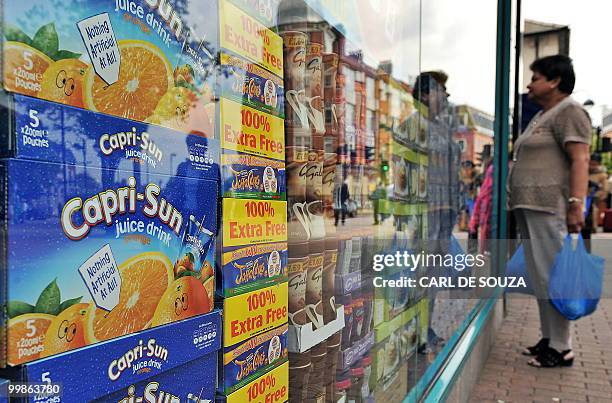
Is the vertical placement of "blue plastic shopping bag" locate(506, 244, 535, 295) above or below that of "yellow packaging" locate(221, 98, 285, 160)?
below

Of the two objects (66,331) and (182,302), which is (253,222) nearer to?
(182,302)

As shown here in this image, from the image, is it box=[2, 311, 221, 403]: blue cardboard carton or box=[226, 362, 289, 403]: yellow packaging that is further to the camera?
box=[226, 362, 289, 403]: yellow packaging

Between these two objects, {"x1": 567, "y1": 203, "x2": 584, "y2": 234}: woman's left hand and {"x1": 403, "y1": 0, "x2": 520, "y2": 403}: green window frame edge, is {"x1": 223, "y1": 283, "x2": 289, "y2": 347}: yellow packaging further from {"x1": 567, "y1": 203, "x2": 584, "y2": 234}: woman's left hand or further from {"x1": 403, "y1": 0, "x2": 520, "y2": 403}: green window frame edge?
{"x1": 567, "y1": 203, "x2": 584, "y2": 234}: woman's left hand

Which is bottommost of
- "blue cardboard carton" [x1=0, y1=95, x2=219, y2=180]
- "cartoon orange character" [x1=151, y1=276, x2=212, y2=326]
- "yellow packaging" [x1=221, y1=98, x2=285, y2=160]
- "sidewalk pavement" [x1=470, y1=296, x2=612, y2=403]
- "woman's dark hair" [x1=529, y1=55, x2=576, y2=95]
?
"sidewalk pavement" [x1=470, y1=296, x2=612, y2=403]

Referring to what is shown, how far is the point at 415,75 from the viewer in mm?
2582

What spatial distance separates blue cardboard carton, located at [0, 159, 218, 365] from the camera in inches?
25.3

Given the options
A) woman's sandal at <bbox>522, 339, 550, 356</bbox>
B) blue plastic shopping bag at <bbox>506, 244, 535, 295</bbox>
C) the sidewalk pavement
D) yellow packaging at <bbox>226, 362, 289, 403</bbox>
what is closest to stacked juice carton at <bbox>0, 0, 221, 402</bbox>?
yellow packaging at <bbox>226, 362, 289, 403</bbox>

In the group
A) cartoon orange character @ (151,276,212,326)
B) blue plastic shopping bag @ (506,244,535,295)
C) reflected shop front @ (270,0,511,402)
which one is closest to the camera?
cartoon orange character @ (151,276,212,326)

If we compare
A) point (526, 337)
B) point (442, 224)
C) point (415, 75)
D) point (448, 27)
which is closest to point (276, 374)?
point (415, 75)

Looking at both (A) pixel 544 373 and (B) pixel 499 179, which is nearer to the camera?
(A) pixel 544 373

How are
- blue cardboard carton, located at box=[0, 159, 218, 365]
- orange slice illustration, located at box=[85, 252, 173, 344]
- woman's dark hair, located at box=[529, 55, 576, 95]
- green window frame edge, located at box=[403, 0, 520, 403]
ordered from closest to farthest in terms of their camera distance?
blue cardboard carton, located at box=[0, 159, 218, 365], orange slice illustration, located at box=[85, 252, 173, 344], green window frame edge, located at box=[403, 0, 520, 403], woman's dark hair, located at box=[529, 55, 576, 95]

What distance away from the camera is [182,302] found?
0.93 m

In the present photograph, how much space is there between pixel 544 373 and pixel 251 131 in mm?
3194

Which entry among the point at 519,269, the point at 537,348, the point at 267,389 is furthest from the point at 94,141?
the point at 519,269
